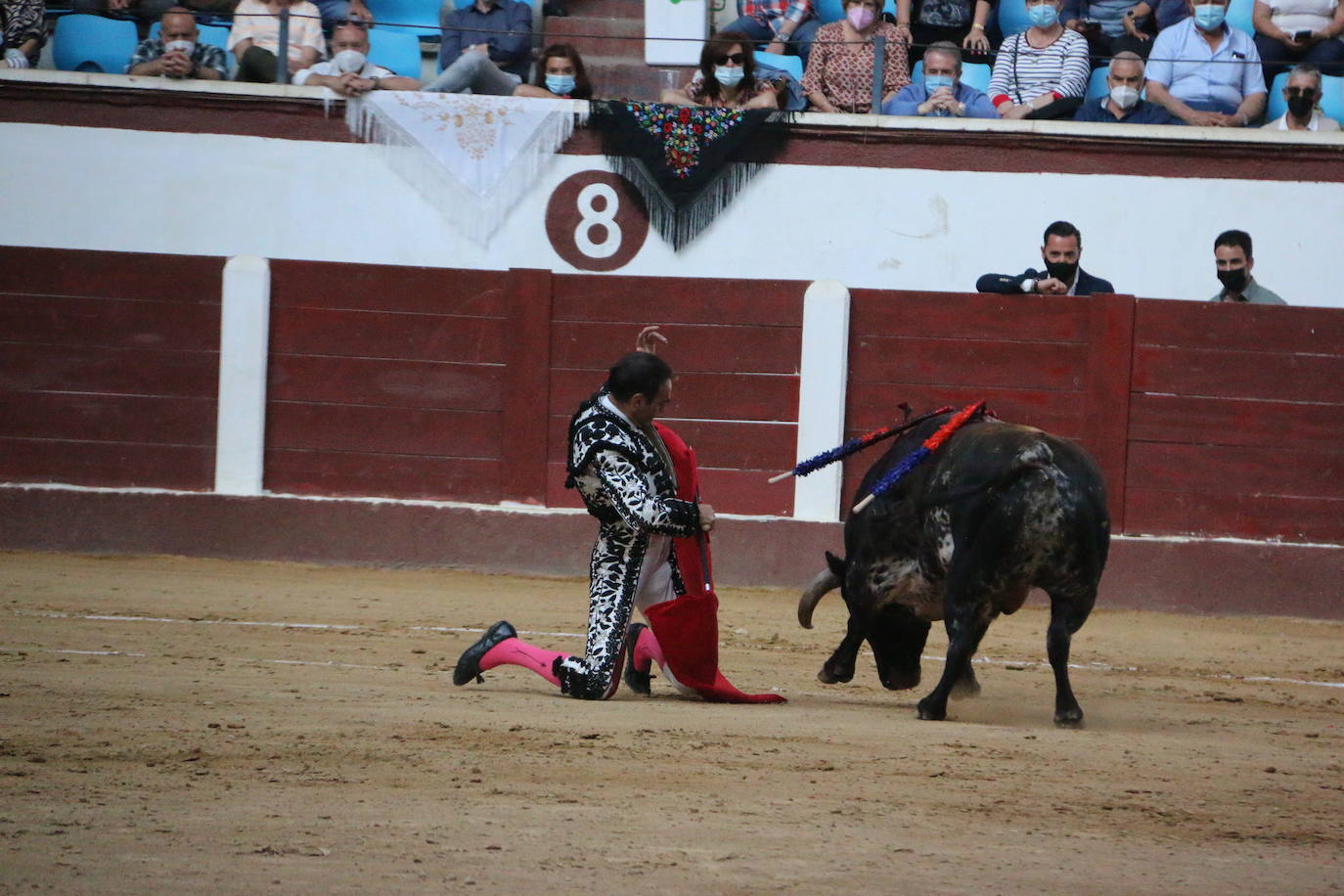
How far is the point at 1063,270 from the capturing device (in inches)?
296

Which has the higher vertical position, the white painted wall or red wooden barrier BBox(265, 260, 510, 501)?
the white painted wall

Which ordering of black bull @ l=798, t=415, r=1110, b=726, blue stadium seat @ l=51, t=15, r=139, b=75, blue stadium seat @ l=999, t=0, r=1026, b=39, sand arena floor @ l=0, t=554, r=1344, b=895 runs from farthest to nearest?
blue stadium seat @ l=999, t=0, r=1026, b=39 < blue stadium seat @ l=51, t=15, r=139, b=75 < black bull @ l=798, t=415, r=1110, b=726 < sand arena floor @ l=0, t=554, r=1344, b=895

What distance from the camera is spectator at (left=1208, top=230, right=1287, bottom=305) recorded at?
7.41 m

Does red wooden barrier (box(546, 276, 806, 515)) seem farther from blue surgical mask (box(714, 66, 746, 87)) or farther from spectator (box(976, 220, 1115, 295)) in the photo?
blue surgical mask (box(714, 66, 746, 87))

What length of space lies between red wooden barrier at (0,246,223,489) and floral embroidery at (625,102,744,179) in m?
2.29

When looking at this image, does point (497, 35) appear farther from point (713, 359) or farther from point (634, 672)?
point (634, 672)

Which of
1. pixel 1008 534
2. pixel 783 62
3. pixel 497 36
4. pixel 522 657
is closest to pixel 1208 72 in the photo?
pixel 783 62

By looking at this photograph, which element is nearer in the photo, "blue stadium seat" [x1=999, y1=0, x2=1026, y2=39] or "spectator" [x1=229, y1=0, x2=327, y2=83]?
"spectator" [x1=229, y1=0, x2=327, y2=83]

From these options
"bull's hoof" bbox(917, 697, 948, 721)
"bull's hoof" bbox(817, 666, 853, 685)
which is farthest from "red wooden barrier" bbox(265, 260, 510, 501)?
"bull's hoof" bbox(917, 697, 948, 721)

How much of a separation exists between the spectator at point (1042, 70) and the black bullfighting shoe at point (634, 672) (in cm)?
440

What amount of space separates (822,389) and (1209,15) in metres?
2.79

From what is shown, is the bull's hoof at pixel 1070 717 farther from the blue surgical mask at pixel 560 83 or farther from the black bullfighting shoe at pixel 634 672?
the blue surgical mask at pixel 560 83

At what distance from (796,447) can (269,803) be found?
5.02 m

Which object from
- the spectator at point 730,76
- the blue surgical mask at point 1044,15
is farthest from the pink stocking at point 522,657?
the blue surgical mask at point 1044,15
